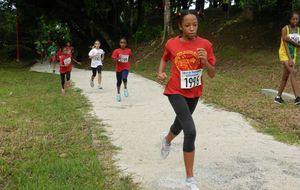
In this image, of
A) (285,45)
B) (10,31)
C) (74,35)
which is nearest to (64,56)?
(285,45)

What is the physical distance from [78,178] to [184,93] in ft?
4.83

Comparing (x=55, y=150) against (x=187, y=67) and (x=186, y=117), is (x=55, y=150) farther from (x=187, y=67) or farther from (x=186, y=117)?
(x=187, y=67)

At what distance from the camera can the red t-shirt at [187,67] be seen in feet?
17.1

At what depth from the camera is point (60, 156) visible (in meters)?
6.24

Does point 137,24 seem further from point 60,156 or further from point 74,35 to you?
point 60,156

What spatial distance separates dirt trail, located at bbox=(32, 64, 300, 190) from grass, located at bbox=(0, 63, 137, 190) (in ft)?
0.86

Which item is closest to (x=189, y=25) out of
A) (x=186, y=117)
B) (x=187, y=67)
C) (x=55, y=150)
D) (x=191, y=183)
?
(x=187, y=67)

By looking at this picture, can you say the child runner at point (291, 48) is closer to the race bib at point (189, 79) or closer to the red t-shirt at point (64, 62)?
the race bib at point (189, 79)

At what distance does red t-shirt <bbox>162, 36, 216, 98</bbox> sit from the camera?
521cm

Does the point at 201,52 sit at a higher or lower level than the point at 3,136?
higher

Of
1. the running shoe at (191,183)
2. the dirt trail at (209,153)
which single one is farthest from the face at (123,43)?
the running shoe at (191,183)

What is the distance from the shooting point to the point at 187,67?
5.24 m

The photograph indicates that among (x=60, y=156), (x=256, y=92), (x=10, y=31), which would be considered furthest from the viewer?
(x=10, y=31)

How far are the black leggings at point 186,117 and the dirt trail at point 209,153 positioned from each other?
0.49 metres
